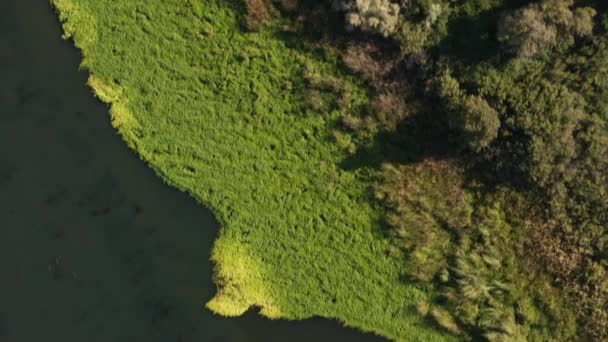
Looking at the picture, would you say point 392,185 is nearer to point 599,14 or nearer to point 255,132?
point 255,132

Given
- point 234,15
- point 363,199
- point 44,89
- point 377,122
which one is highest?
point 234,15

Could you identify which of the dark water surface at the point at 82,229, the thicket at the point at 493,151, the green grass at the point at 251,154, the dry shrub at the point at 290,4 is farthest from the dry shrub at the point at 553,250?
the dry shrub at the point at 290,4

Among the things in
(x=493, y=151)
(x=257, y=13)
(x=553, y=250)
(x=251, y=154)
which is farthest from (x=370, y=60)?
(x=553, y=250)

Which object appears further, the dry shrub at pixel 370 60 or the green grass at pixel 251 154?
the green grass at pixel 251 154

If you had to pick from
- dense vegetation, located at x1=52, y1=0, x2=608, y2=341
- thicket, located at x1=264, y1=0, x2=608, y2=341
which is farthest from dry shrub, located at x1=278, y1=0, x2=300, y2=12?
thicket, located at x1=264, y1=0, x2=608, y2=341

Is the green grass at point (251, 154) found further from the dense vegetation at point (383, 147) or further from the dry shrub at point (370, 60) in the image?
the dry shrub at point (370, 60)

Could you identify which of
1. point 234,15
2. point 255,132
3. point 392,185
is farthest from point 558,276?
point 234,15

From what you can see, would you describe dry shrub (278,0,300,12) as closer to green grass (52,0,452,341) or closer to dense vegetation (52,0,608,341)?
dense vegetation (52,0,608,341)
